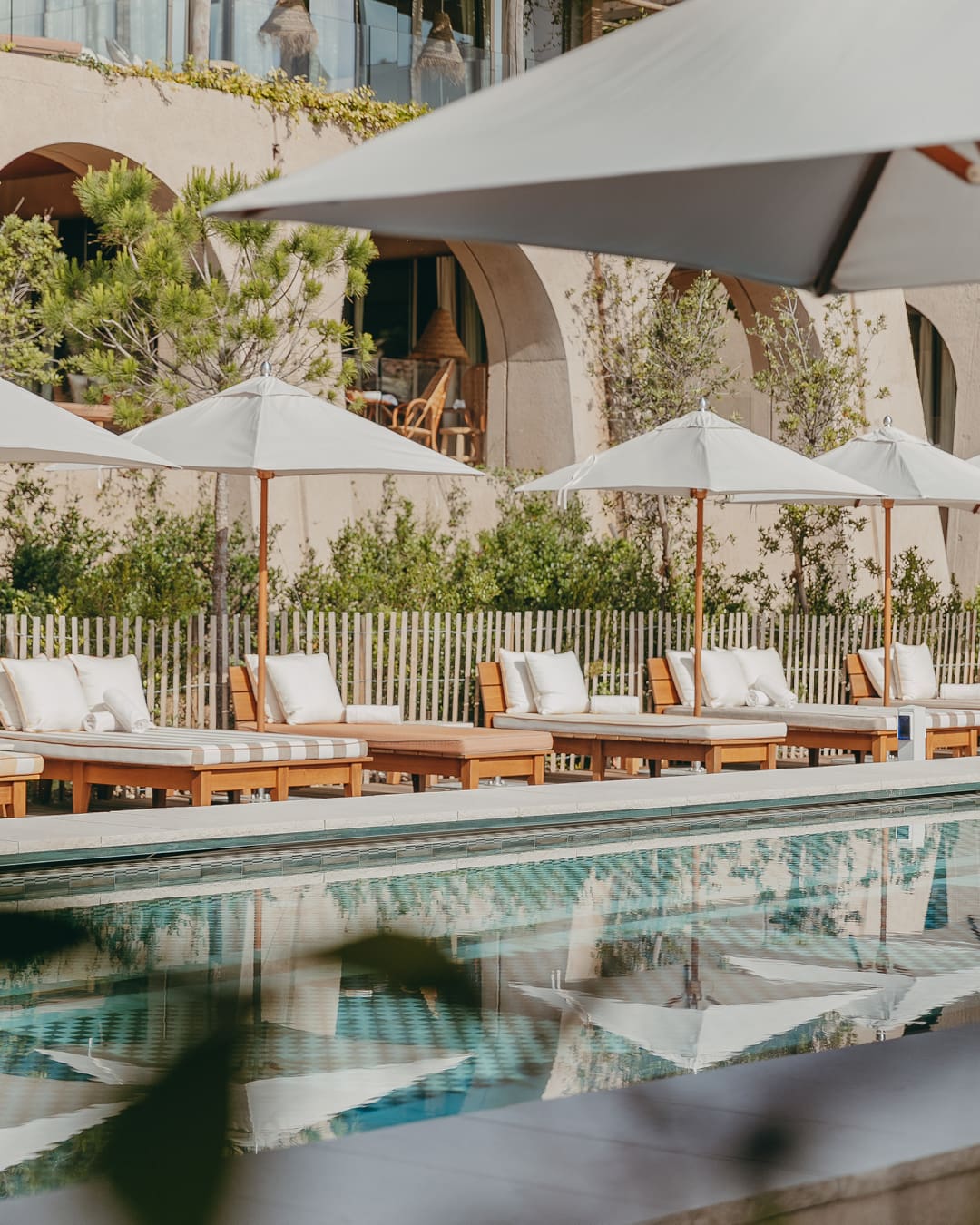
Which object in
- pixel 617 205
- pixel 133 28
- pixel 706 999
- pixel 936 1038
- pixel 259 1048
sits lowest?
pixel 706 999

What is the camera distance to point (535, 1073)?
167 inches

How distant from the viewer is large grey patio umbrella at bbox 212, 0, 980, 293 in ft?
6.38

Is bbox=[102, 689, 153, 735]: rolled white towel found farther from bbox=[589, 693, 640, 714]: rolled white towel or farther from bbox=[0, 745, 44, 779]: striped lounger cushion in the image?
bbox=[589, 693, 640, 714]: rolled white towel

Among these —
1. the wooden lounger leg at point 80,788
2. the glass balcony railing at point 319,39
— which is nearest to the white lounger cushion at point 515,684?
the wooden lounger leg at point 80,788

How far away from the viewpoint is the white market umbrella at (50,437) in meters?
8.21

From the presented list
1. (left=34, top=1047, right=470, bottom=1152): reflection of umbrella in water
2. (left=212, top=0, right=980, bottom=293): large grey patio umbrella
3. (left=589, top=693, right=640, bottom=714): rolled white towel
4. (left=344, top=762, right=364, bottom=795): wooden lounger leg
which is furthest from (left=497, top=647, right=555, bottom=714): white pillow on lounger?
(left=212, top=0, right=980, bottom=293): large grey patio umbrella

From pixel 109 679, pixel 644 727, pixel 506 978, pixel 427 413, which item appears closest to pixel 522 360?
pixel 427 413

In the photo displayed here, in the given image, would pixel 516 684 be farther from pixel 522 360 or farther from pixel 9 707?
pixel 522 360

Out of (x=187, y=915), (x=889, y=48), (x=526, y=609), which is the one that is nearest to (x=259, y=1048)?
(x=889, y=48)

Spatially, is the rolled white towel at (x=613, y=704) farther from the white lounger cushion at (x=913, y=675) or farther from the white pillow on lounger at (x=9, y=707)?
the white pillow on lounger at (x=9, y=707)

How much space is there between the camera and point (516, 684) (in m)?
12.5

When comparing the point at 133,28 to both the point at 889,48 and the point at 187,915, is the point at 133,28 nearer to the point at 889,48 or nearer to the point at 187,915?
the point at 187,915

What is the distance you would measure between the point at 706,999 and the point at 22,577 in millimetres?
8942

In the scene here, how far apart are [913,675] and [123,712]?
805cm
